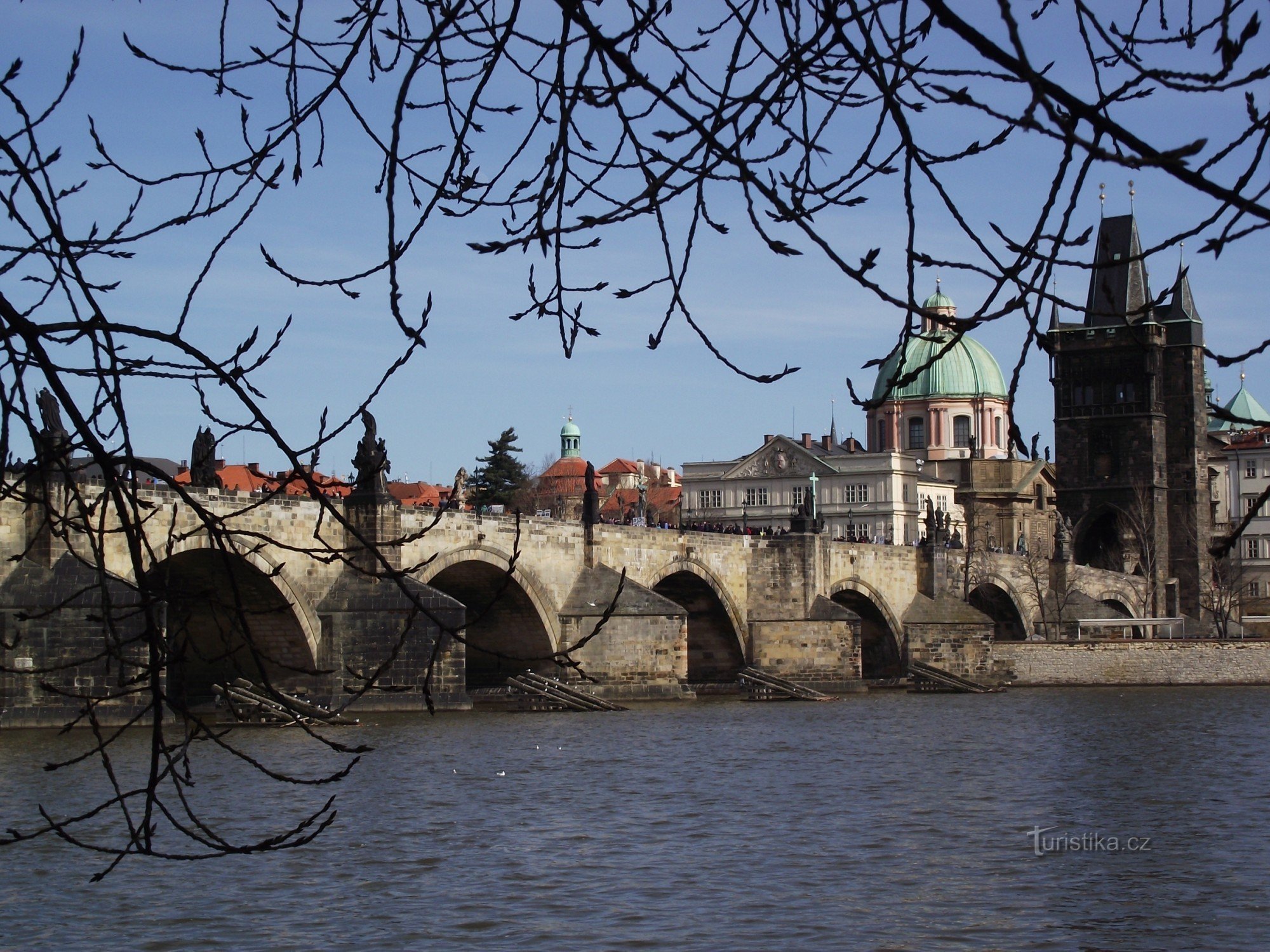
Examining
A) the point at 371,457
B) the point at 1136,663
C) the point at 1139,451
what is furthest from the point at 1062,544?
the point at 371,457

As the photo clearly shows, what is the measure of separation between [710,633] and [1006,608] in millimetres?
19620

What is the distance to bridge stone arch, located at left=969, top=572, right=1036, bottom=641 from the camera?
55.3 m

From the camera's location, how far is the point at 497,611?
107 ft

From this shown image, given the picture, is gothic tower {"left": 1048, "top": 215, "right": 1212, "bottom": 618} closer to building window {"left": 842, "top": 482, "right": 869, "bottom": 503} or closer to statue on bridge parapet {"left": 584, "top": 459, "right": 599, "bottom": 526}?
building window {"left": 842, "top": 482, "right": 869, "bottom": 503}

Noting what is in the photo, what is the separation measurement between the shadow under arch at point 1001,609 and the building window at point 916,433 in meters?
33.1

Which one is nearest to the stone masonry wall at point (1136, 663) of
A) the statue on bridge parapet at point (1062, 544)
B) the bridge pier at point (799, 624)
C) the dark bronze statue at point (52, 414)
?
the bridge pier at point (799, 624)

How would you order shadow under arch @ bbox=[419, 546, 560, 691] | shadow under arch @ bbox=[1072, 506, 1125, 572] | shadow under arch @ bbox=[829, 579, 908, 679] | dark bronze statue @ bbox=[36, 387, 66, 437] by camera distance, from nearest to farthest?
dark bronze statue @ bbox=[36, 387, 66, 437] < shadow under arch @ bbox=[419, 546, 560, 691] < shadow under arch @ bbox=[829, 579, 908, 679] < shadow under arch @ bbox=[1072, 506, 1125, 572]

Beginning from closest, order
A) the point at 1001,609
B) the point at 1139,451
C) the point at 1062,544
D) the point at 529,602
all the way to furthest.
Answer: the point at 529,602
the point at 1001,609
the point at 1062,544
the point at 1139,451

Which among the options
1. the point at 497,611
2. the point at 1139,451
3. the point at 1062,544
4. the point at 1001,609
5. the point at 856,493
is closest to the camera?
the point at 497,611

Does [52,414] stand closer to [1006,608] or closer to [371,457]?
[371,457]

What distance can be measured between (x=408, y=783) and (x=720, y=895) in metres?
7.12

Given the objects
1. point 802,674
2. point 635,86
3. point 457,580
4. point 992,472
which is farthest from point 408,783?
point 992,472

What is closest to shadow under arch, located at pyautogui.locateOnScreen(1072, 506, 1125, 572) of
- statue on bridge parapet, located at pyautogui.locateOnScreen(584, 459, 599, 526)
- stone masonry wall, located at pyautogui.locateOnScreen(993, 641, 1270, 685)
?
stone masonry wall, located at pyautogui.locateOnScreen(993, 641, 1270, 685)

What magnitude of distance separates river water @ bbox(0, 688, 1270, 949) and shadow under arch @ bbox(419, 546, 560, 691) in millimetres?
5945
